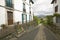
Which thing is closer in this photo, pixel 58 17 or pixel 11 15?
pixel 11 15

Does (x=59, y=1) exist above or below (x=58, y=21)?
above

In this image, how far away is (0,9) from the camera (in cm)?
1411

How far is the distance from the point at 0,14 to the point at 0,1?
1633mm

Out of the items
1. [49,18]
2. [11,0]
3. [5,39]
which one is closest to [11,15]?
[11,0]

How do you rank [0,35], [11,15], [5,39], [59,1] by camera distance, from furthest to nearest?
[59,1]
[11,15]
[5,39]
[0,35]

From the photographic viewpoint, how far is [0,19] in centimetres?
1391

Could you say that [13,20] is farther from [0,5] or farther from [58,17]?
[58,17]

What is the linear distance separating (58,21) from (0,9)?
1616 centimetres

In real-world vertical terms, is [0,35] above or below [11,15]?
below

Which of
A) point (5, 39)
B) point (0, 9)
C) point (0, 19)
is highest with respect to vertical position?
point (0, 9)

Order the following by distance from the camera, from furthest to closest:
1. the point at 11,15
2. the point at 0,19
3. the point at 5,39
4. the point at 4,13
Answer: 1. the point at 11,15
2. the point at 4,13
3. the point at 0,19
4. the point at 5,39

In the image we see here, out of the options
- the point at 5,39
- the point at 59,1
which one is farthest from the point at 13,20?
the point at 59,1

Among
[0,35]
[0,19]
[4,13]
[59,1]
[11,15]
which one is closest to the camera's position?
[0,35]

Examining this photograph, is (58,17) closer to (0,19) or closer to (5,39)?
(0,19)
